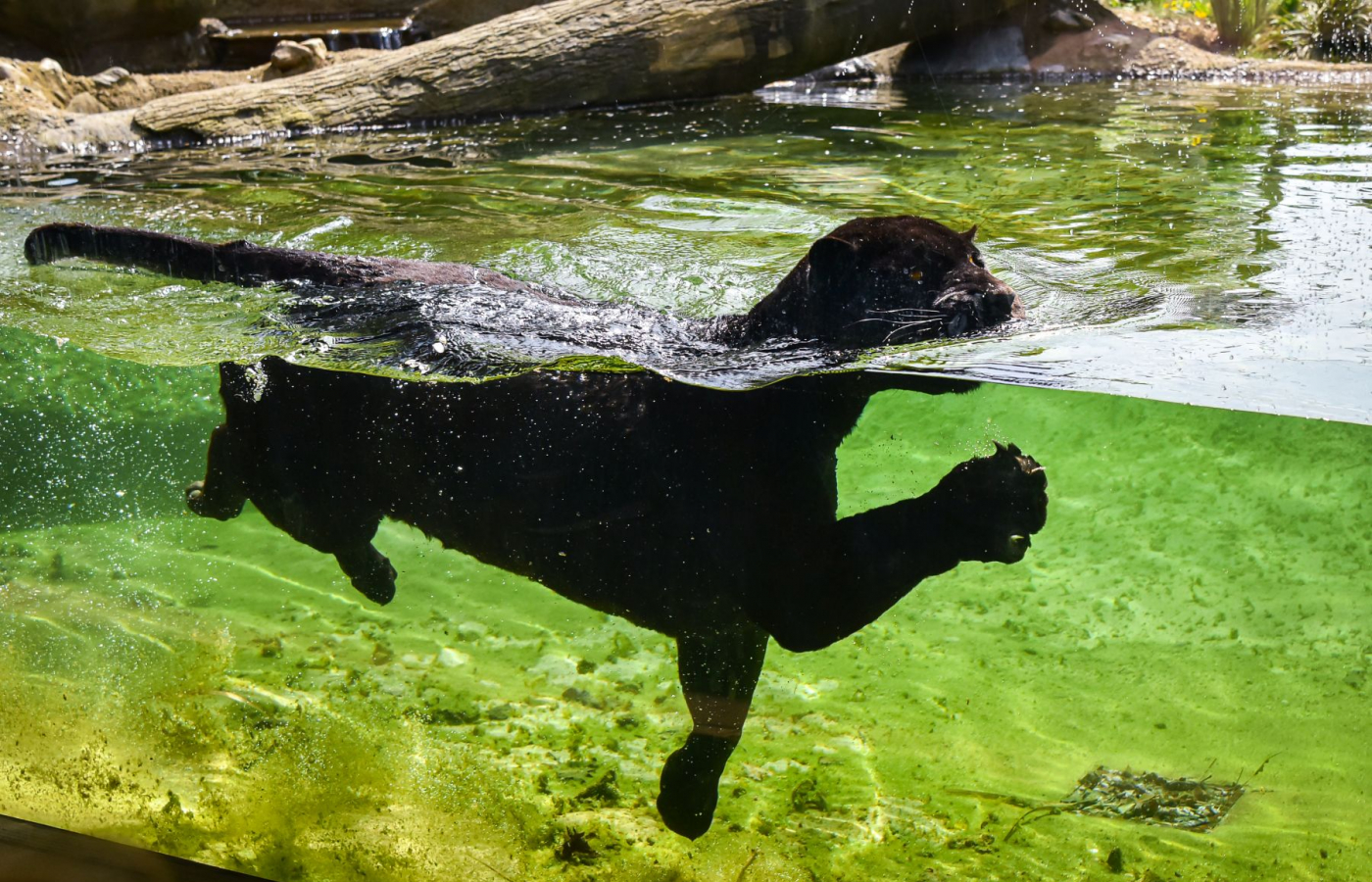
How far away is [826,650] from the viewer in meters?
2.97

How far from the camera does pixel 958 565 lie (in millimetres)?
2873

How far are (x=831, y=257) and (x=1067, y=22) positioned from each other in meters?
9.35

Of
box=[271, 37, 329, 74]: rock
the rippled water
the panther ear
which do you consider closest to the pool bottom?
the rippled water

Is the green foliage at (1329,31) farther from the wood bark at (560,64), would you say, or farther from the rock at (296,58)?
the rock at (296,58)

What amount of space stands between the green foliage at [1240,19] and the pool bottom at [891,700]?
10917 mm

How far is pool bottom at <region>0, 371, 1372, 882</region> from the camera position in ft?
8.71

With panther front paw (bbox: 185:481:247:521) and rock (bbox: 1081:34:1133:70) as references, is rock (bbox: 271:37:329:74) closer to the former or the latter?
rock (bbox: 1081:34:1133:70)

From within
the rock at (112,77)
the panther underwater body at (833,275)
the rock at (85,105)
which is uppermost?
the rock at (112,77)

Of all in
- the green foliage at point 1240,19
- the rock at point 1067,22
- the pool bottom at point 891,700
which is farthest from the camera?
the green foliage at point 1240,19

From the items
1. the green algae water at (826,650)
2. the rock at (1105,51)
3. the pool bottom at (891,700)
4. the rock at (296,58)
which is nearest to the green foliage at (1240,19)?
the rock at (1105,51)

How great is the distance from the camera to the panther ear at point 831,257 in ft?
12.4

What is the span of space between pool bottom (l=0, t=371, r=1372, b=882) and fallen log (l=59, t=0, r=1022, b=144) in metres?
7.03

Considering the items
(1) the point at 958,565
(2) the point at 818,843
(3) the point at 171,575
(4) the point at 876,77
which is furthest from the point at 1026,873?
(4) the point at 876,77

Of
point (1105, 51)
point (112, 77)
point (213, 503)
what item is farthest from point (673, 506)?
point (112, 77)
